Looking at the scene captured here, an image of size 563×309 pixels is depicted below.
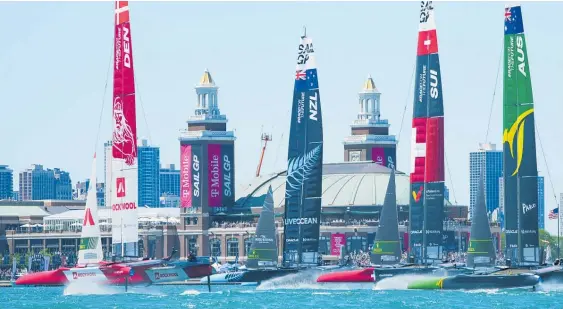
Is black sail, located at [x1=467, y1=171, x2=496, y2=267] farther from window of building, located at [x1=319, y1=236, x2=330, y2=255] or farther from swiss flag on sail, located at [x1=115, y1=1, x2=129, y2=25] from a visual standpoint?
window of building, located at [x1=319, y1=236, x2=330, y2=255]

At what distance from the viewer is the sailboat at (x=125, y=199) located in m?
98.2

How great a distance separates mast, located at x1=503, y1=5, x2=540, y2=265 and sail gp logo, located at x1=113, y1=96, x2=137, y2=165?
20.6m

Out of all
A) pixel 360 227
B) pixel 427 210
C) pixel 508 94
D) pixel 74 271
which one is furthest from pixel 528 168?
pixel 360 227

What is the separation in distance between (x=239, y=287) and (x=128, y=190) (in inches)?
1127

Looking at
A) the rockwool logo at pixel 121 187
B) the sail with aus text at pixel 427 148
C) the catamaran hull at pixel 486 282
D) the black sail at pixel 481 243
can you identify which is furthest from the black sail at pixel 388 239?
the rockwool logo at pixel 121 187

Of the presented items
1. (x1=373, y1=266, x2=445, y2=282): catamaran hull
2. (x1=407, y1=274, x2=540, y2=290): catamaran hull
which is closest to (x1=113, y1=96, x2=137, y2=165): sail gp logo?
(x1=407, y1=274, x2=540, y2=290): catamaran hull

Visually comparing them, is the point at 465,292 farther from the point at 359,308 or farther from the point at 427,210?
the point at 359,308

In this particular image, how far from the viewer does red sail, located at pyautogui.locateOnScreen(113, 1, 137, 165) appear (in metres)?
97.8

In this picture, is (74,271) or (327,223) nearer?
(74,271)

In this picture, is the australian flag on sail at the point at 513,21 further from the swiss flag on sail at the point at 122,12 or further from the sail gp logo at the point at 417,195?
the swiss flag on sail at the point at 122,12

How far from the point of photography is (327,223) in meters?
199

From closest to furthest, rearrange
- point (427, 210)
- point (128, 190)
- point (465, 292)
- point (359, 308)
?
point (359, 308), point (128, 190), point (465, 292), point (427, 210)

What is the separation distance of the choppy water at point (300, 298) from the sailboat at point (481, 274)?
2.25 ft

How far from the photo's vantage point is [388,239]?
118750 millimetres
